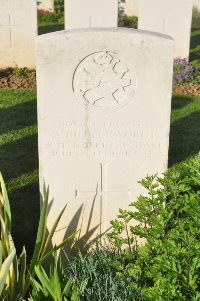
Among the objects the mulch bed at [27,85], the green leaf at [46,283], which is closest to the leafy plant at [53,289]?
the green leaf at [46,283]

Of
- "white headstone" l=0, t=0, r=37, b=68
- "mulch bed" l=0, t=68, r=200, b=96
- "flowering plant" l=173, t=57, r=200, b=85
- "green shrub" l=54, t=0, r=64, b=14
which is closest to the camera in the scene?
"mulch bed" l=0, t=68, r=200, b=96

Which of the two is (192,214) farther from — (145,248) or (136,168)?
(136,168)

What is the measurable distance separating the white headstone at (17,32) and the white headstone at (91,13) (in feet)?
1.92

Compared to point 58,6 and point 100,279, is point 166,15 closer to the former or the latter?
point 100,279

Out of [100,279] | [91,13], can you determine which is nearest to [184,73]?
[91,13]

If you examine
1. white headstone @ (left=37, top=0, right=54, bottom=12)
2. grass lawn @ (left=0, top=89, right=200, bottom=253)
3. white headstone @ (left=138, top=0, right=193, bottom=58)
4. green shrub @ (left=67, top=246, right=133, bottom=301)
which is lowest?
grass lawn @ (left=0, top=89, right=200, bottom=253)

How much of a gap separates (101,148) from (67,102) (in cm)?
37

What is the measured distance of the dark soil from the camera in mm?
7789

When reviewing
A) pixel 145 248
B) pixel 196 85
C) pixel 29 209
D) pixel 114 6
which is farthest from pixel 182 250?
pixel 114 6

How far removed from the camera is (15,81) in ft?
26.2

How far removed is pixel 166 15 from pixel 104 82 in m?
5.82

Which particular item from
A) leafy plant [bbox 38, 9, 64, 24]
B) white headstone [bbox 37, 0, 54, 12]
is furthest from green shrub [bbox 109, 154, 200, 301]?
white headstone [bbox 37, 0, 54, 12]

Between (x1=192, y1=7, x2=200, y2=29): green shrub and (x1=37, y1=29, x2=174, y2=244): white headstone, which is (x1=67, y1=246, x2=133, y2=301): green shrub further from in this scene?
(x1=192, y1=7, x2=200, y2=29): green shrub

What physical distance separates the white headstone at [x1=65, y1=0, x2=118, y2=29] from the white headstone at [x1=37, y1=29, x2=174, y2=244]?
5287 mm
